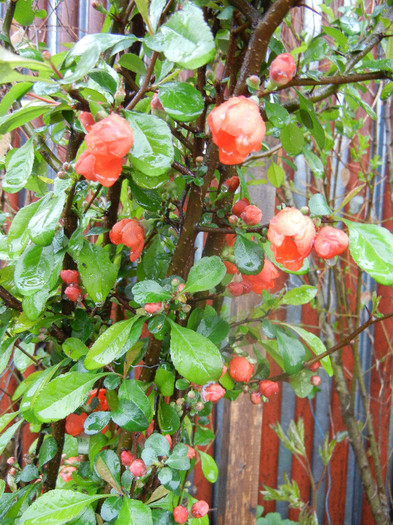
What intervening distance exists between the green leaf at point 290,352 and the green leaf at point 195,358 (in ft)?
0.57

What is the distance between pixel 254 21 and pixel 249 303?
638 millimetres

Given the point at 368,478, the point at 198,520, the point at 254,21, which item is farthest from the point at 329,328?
the point at 254,21

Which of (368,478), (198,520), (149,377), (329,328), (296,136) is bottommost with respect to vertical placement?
(368,478)

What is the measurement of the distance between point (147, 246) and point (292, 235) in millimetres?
349

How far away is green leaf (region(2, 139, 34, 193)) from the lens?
0.46 m

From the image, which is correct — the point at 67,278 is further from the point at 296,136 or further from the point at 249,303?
the point at 249,303

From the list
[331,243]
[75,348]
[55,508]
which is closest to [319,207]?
[331,243]

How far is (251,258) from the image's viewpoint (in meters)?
0.51

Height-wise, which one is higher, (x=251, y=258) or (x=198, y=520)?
(x=251, y=258)

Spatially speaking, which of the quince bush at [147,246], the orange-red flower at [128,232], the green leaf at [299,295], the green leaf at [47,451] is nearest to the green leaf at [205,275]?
the quince bush at [147,246]

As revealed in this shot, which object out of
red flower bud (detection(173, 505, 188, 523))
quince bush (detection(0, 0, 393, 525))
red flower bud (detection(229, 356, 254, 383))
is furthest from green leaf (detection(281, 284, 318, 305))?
red flower bud (detection(173, 505, 188, 523))

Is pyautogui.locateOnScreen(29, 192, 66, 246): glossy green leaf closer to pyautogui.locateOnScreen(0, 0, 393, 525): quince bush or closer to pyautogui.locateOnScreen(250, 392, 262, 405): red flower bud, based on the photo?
pyautogui.locateOnScreen(0, 0, 393, 525): quince bush

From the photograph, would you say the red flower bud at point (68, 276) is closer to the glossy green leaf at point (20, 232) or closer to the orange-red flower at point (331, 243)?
the glossy green leaf at point (20, 232)

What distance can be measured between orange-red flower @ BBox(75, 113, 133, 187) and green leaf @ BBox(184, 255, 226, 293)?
167 mm
